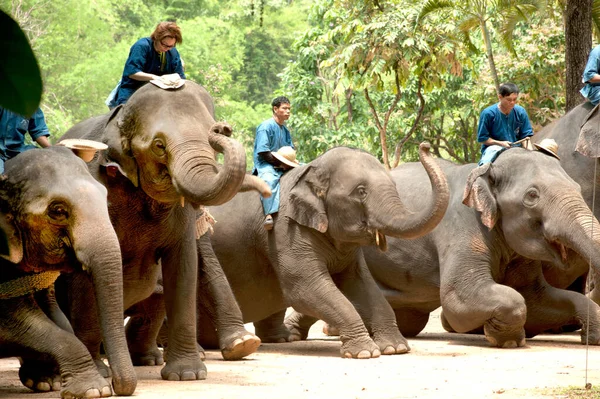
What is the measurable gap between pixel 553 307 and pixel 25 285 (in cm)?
536

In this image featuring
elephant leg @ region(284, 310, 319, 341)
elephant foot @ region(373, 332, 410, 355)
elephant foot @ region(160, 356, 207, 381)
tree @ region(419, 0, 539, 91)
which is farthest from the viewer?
tree @ region(419, 0, 539, 91)

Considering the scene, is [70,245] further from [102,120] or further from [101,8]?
[101,8]

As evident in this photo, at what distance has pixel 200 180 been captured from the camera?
544 cm

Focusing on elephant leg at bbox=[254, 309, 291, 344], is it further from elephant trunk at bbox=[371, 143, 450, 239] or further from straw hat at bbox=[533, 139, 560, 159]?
straw hat at bbox=[533, 139, 560, 159]

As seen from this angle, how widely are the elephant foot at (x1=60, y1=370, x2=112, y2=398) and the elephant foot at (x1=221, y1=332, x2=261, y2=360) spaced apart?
8.22 feet

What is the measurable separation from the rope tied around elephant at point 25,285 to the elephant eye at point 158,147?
3.23 ft

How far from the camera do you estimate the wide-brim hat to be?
6.01 metres

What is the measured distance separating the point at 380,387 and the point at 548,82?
12530 millimetres

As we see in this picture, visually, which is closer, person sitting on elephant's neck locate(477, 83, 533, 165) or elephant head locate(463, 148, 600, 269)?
elephant head locate(463, 148, 600, 269)

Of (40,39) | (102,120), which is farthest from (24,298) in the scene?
(40,39)

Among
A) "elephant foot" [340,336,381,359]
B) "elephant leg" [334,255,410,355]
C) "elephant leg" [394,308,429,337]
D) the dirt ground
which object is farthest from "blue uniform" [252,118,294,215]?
"elephant leg" [394,308,429,337]

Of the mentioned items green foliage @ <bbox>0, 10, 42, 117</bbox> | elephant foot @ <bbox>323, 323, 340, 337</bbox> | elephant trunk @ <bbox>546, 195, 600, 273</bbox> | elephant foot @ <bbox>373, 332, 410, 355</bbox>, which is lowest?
elephant foot @ <bbox>323, 323, 340, 337</bbox>

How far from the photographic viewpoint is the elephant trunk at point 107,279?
4.82m

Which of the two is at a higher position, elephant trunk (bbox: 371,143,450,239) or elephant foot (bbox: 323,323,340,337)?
elephant trunk (bbox: 371,143,450,239)
